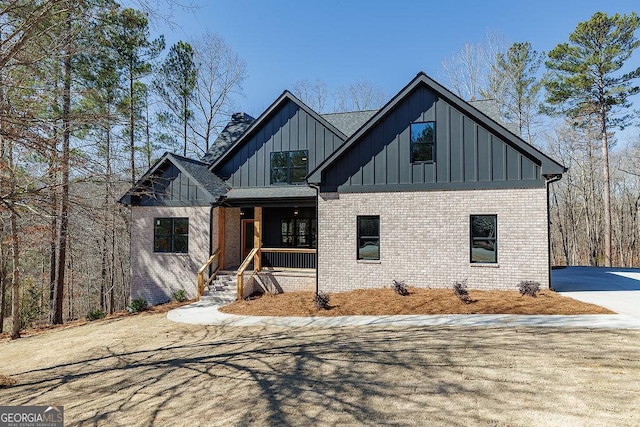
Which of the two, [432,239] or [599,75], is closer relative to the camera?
[432,239]

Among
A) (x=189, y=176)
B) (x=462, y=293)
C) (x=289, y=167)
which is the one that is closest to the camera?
(x=462, y=293)

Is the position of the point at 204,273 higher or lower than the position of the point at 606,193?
lower

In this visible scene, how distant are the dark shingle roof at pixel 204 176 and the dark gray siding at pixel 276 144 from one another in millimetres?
578

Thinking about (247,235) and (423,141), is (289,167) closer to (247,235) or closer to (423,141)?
(247,235)

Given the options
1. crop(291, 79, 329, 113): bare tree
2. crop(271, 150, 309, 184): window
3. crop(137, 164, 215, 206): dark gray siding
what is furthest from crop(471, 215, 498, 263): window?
crop(291, 79, 329, 113): bare tree

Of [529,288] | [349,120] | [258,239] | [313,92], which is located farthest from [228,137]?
[313,92]

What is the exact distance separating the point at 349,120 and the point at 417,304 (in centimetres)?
1012

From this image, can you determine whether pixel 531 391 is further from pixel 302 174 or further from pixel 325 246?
pixel 302 174

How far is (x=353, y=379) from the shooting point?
509 cm

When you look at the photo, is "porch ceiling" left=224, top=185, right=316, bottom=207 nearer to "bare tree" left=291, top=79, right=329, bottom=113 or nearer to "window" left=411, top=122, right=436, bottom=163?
"window" left=411, top=122, right=436, bottom=163

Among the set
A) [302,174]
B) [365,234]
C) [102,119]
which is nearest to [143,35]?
[302,174]

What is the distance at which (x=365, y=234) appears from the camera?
12.6m

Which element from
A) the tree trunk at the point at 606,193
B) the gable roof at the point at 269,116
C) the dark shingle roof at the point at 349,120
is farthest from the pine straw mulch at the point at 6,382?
the tree trunk at the point at 606,193

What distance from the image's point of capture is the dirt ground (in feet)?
13.6
